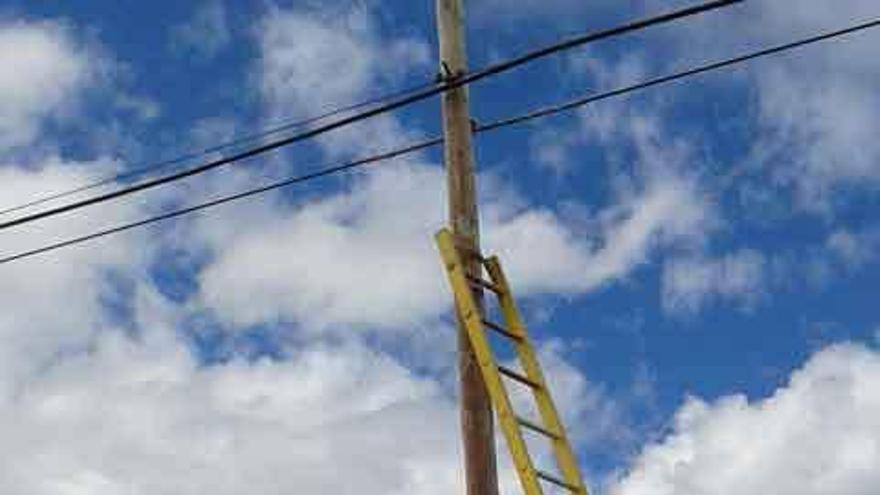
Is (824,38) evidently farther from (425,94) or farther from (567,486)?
(567,486)

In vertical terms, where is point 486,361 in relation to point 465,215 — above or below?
below

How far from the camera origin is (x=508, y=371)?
365 inches

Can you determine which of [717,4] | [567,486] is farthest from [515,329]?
→ [717,4]

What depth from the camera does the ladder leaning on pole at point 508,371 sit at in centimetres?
870

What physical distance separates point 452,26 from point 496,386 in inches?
114

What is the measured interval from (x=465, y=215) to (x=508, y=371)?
112 cm

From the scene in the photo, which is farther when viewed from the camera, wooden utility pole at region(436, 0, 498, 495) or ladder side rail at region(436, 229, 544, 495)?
wooden utility pole at region(436, 0, 498, 495)

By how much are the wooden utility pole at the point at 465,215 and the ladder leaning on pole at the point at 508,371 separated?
157 millimetres

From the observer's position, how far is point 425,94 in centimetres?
1005

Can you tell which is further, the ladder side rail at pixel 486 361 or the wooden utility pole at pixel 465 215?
the wooden utility pole at pixel 465 215

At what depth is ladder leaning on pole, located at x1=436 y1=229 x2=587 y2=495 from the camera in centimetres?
870

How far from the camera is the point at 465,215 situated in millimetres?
9586

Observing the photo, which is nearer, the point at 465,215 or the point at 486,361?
the point at 486,361

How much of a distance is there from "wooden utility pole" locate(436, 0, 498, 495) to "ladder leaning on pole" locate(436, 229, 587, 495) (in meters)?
0.16
